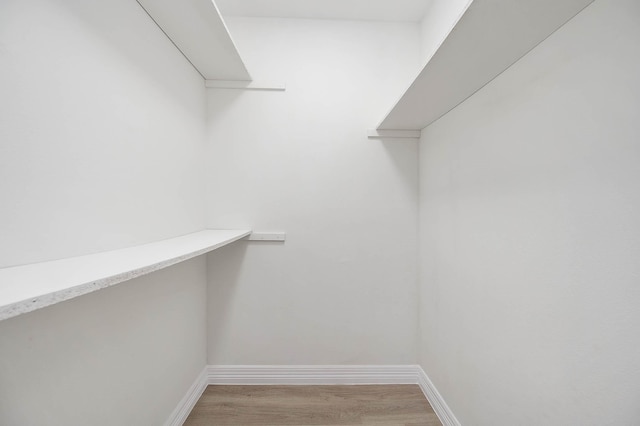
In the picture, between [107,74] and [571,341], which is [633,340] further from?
[107,74]

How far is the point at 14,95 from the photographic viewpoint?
0.62m

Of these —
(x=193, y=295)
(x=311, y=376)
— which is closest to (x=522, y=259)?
(x=311, y=376)

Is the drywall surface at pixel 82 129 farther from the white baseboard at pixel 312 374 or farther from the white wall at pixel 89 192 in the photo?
the white baseboard at pixel 312 374

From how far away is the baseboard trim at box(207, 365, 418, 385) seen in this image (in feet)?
5.66

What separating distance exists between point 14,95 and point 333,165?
1.50 m

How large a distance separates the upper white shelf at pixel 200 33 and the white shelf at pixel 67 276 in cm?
115

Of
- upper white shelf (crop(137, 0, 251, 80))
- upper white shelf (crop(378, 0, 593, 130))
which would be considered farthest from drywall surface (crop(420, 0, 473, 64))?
upper white shelf (crop(137, 0, 251, 80))

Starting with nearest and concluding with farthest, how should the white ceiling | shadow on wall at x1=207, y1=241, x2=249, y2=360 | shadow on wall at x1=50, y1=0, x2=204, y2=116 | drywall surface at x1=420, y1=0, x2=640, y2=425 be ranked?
drywall surface at x1=420, y1=0, x2=640, y2=425
shadow on wall at x1=50, y1=0, x2=204, y2=116
the white ceiling
shadow on wall at x1=207, y1=241, x2=249, y2=360

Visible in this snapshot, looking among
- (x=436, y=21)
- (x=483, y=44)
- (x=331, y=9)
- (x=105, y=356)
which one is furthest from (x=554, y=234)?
(x=331, y=9)

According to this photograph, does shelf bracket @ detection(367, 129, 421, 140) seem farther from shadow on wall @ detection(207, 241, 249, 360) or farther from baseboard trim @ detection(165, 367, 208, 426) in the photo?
baseboard trim @ detection(165, 367, 208, 426)

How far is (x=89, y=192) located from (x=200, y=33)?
102 centimetres

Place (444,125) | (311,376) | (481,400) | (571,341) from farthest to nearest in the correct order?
(311,376) < (444,125) < (481,400) < (571,341)

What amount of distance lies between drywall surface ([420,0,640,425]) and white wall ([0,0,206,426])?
5.34 feet

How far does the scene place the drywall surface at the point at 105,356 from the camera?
0.63m
